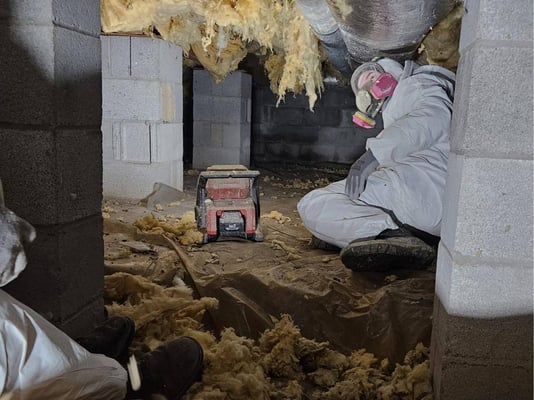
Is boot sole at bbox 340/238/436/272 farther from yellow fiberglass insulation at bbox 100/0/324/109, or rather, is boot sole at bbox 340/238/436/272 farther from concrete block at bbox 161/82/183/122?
concrete block at bbox 161/82/183/122

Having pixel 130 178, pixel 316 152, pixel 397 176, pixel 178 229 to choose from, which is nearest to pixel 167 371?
pixel 397 176

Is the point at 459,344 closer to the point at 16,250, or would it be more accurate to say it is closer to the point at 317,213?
the point at 16,250

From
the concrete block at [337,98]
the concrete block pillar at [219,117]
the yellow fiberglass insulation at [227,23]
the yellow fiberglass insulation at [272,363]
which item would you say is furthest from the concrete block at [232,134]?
the yellow fiberglass insulation at [272,363]

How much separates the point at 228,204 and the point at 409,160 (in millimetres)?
1098

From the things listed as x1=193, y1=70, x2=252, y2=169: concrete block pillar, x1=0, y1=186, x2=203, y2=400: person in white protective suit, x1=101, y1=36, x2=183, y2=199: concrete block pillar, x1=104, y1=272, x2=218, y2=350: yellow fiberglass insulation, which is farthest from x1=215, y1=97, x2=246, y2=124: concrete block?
x1=0, y1=186, x2=203, y2=400: person in white protective suit

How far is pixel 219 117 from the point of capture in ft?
19.9

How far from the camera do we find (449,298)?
119 centimetres

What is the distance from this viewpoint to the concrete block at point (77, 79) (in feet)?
4.09

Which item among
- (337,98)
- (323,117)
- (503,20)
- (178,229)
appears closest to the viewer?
(503,20)

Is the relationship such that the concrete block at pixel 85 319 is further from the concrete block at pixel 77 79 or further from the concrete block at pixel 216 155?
the concrete block at pixel 216 155

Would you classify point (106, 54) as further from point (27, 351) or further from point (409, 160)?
point (27, 351)


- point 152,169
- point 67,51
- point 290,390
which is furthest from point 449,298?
point 152,169

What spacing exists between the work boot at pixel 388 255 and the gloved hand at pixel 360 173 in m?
0.51

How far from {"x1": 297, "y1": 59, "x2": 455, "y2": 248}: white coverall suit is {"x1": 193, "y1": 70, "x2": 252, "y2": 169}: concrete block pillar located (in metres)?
3.70
